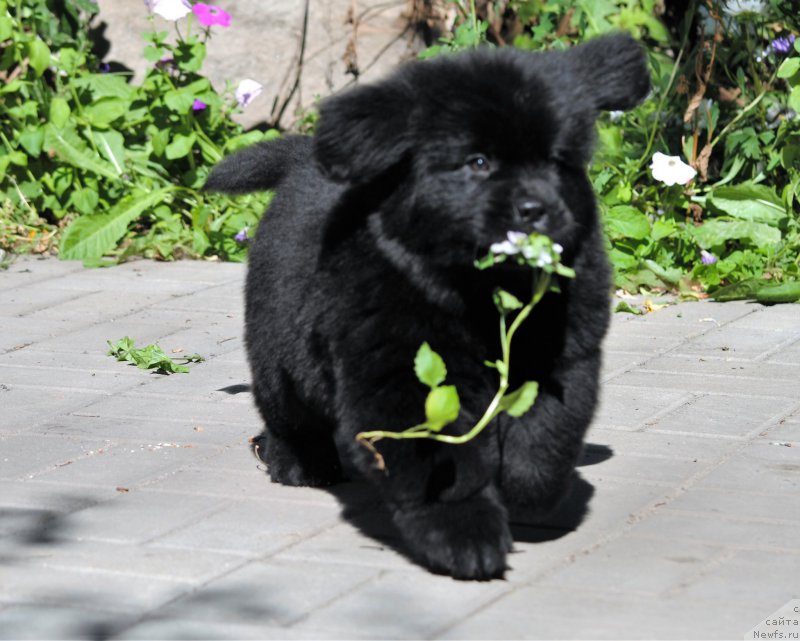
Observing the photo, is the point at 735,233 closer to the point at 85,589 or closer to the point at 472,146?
the point at 472,146

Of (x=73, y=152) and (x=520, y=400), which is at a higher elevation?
(x=520, y=400)

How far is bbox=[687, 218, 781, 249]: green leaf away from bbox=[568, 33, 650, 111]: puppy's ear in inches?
117

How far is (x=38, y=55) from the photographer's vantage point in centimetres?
723

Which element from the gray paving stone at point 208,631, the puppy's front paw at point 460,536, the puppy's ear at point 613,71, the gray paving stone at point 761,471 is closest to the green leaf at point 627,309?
the gray paving stone at point 761,471

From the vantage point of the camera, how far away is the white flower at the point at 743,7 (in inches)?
274

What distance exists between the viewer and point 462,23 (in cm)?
723

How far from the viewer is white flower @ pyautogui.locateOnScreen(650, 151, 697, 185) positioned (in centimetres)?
606

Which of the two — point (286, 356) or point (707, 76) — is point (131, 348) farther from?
point (707, 76)

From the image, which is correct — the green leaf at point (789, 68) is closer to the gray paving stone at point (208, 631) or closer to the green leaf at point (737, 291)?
the green leaf at point (737, 291)

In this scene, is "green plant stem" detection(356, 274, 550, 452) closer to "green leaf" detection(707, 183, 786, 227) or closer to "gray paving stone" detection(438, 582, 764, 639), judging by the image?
"gray paving stone" detection(438, 582, 764, 639)

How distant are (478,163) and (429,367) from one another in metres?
0.47

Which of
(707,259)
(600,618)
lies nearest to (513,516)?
(600,618)

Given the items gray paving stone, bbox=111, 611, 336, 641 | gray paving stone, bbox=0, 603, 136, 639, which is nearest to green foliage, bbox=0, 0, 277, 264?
gray paving stone, bbox=0, 603, 136, 639

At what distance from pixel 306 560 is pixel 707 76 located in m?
4.13
